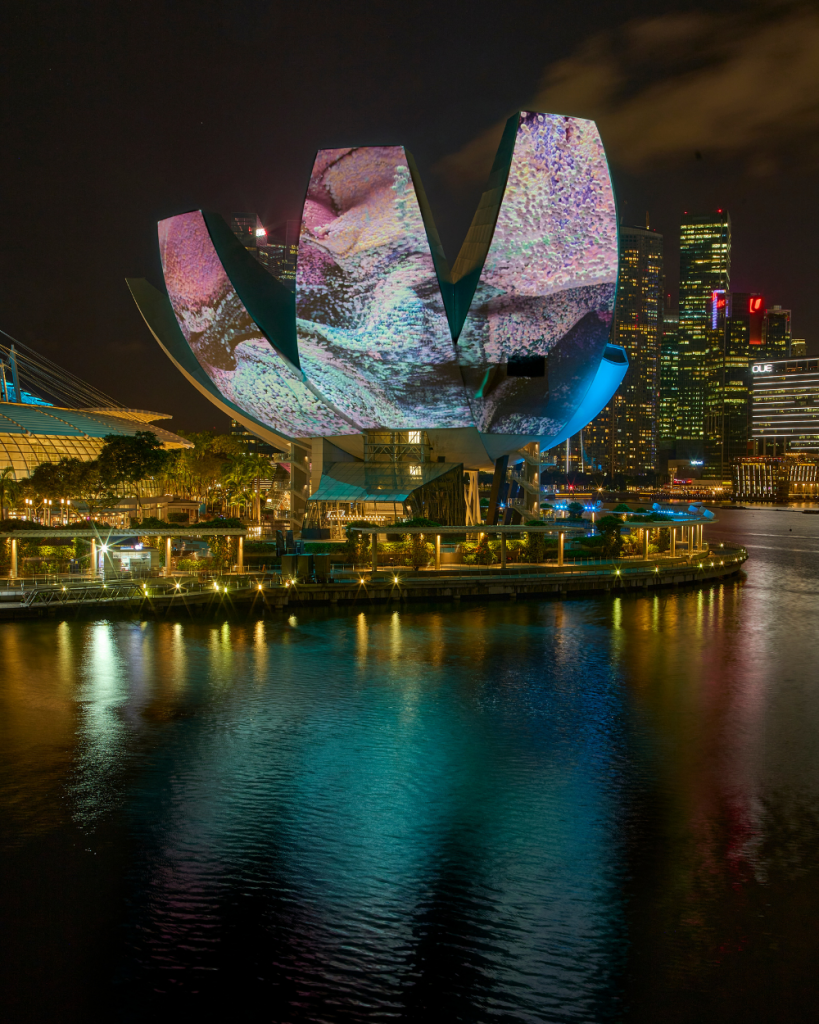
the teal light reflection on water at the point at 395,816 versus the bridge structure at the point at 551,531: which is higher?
the bridge structure at the point at 551,531

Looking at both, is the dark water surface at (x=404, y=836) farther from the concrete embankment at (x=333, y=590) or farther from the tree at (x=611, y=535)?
the tree at (x=611, y=535)

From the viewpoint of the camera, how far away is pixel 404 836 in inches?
549

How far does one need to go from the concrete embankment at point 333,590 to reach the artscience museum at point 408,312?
26.9 feet

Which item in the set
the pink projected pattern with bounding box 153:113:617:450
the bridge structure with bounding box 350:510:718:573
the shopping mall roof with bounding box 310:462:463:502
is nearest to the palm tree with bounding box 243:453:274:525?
the shopping mall roof with bounding box 310:462:463:502

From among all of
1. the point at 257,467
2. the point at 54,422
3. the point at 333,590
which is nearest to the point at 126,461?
the point at 257,467

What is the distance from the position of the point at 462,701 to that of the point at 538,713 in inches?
70.6

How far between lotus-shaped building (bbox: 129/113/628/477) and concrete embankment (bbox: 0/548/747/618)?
8.21 m

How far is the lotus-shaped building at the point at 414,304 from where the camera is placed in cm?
3694

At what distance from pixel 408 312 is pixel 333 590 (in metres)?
11.3

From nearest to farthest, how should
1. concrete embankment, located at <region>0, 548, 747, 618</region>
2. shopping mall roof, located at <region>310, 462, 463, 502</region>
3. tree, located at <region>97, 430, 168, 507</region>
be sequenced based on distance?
concrete embankment, located at <region>0, 548, 747, 618</region> → shopping mall roof, located at <region>310, 462, 463, 502</region> → tree, located at <region>97, 430, 168, 507</region>

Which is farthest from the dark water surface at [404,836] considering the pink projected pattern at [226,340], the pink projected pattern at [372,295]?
the pink projected pattern at [226,340]

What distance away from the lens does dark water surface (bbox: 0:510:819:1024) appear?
33.6ft

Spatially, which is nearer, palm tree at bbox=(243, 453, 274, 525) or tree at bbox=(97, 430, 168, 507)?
tree at bbox=(97, 430, 168, 507)

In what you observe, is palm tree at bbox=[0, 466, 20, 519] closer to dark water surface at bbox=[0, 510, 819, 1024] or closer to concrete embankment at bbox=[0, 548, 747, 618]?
concrete embankment at bbox=[0, 548, 747, 618]
